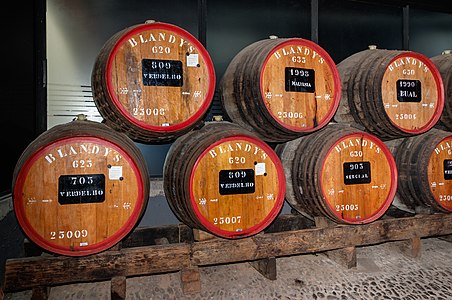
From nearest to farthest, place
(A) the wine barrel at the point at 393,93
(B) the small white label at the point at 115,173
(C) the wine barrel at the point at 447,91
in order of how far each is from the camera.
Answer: (B) the small white label at the point at 115,173, (A) the wine barrel at the point at 393,93, (C) the wine barrel at the point at 447,91

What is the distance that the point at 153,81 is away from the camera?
2.28 metres

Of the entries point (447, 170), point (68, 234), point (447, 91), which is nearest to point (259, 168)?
point (68, 234)

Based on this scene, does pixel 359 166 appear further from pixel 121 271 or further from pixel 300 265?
pixel 121 271

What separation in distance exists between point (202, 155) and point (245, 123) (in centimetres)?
65

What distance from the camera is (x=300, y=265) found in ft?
9.52

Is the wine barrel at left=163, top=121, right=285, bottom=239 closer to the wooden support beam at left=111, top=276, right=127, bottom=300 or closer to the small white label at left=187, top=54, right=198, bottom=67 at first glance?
the small white label at left=187, top=54, right=198, bottom=67

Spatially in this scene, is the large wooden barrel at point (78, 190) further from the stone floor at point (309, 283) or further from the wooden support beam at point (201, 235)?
the stone floor at point (309, 283)

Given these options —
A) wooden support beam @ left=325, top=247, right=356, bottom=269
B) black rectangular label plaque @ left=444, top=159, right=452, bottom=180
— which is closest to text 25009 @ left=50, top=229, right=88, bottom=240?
wooden support beam @ left=325, top=247, right=356, bottom=269

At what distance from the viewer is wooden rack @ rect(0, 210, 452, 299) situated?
7.06ft

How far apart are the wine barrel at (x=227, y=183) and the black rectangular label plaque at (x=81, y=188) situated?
522 mm

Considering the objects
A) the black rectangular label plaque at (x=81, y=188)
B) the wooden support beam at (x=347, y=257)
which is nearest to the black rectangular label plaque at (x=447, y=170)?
the wooden support beam at (x=347, y=257)

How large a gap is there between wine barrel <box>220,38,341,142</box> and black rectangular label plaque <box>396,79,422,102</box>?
60 cm

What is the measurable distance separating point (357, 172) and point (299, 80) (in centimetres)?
87

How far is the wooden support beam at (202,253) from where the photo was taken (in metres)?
2.14
